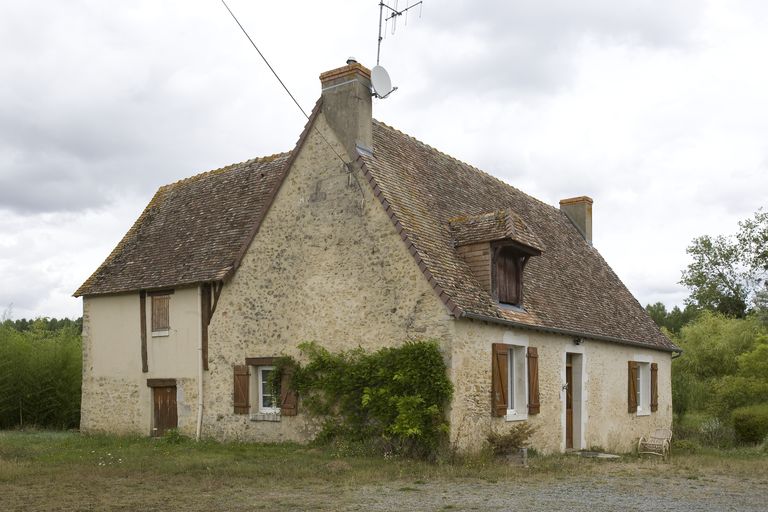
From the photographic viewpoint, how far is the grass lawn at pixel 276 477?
389 inches

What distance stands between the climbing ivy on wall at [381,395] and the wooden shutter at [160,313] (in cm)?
436

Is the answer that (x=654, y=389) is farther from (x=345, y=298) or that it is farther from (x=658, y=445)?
(x=345, y=298)

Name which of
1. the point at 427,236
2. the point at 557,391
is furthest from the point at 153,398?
the point at 557,391

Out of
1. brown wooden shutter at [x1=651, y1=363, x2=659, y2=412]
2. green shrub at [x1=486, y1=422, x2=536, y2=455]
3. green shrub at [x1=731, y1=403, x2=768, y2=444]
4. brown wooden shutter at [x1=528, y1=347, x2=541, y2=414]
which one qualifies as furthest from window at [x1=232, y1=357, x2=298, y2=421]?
green shrub at [x1=731, y1=403, x2=768, y2=444]

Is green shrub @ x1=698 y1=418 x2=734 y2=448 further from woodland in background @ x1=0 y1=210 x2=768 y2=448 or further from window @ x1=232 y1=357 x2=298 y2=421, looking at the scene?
window @ x1=232 y1=357 x2=298 y2=421

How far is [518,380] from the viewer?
52.3 ft

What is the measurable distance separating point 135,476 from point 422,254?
6054 mm

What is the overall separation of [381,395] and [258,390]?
3598mm

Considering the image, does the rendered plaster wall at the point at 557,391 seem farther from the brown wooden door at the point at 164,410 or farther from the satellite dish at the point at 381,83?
the brown wooden door at the point at 164,410

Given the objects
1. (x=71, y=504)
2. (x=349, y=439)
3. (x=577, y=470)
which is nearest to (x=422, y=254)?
(x=349, y=439)

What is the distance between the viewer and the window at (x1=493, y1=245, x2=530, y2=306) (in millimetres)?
15344

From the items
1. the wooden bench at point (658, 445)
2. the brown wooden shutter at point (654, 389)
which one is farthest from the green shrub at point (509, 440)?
the brown wooden shutter at point (654, 389)

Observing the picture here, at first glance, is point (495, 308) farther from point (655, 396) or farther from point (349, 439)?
point (655, 396)

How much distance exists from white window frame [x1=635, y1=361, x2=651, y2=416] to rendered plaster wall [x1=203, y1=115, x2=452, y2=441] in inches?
394
